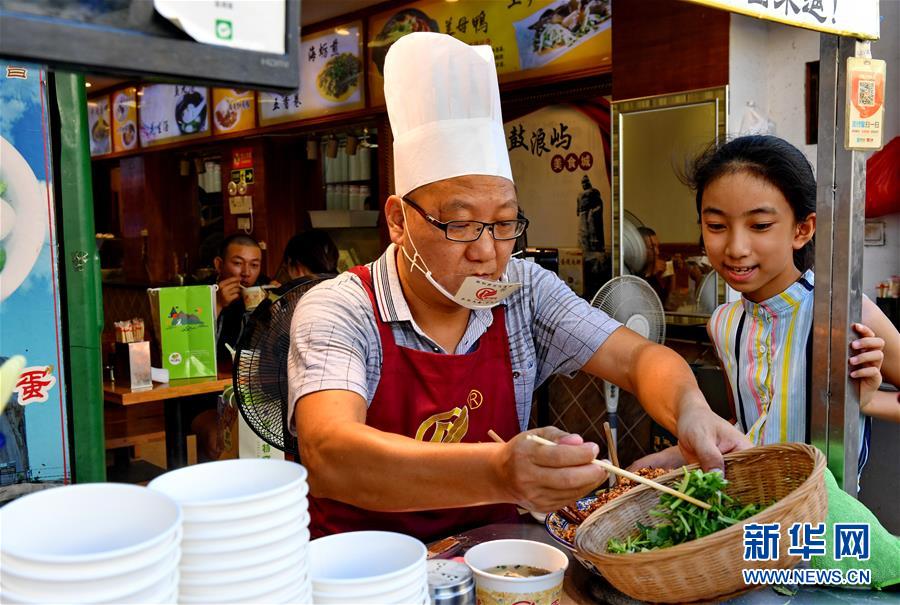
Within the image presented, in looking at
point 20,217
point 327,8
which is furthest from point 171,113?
point 20,217

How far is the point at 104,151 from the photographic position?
10734 millimetres

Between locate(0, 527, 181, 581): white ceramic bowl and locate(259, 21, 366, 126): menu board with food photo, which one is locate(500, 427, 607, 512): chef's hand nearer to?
locate(0, 527, 181, 581): white ceramic bowl

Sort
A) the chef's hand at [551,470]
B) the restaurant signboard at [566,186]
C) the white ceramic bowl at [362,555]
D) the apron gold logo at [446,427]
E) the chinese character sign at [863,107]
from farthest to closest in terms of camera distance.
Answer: the restaurant signboard at [566,186] < the apron gold logo at [446,427] < the chinese character sign at [863,107] < the chef's hand at [551,470] < the white ceramic bowl at [362,555]

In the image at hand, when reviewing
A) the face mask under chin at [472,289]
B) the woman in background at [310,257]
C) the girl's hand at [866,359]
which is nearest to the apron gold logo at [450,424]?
the face mask under chin at [472,289]

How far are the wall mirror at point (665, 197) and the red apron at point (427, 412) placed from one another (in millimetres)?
2719

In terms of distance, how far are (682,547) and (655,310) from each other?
2.98m

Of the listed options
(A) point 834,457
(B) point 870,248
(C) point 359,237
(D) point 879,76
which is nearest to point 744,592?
(A) point 834,457

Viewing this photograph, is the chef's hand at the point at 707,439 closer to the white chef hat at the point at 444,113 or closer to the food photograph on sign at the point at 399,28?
the white chef hat at the point at 444,113

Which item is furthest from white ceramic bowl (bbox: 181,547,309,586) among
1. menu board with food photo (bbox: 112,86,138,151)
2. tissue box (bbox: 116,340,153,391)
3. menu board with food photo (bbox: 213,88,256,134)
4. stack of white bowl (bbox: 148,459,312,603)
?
menu board with food photo (bbox: 112,86,138,151)

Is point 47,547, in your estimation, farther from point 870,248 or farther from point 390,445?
point 870,248

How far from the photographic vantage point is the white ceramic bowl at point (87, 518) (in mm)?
838

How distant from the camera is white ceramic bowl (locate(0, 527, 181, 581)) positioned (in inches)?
28.6

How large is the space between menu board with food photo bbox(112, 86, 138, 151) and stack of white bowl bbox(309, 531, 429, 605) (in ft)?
33.1

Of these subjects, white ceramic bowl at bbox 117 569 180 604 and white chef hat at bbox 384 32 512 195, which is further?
white chef hat at bbox 384 32 512 195
